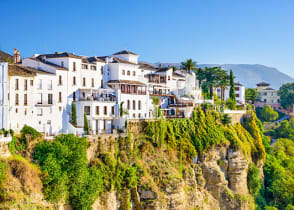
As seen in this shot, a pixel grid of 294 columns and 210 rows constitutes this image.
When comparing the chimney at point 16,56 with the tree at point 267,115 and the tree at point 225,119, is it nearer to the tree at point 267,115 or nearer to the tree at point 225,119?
the tree at point 225,119

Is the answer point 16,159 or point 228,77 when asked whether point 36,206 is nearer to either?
point 16,159

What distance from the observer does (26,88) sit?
147 ft

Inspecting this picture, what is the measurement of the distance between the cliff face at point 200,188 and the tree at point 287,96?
58.4m

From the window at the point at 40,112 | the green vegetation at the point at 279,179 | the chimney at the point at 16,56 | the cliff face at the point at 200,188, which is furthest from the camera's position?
the green vegetation at the point at 279,179

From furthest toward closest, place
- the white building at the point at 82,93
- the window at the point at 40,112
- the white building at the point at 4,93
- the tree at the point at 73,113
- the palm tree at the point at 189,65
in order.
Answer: the palm tree at the point at 189,65 → the tree at the point at 73,113 → the window at the point at 40,112 → the white building at the point at 82,93 → the white building at the point at 4,93

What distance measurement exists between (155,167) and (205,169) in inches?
440

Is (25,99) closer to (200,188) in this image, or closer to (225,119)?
(200,188)

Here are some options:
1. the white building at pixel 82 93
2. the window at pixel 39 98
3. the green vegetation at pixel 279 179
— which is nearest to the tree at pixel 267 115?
the green vegetation at pixel 279 179

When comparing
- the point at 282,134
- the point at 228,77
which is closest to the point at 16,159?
the point at 228,77

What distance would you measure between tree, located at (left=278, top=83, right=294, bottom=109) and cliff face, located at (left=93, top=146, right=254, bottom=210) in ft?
192

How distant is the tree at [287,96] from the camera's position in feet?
385

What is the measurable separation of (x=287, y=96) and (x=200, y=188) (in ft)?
233

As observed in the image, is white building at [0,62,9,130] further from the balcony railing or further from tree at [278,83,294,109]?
tree at [278,83,294,109]

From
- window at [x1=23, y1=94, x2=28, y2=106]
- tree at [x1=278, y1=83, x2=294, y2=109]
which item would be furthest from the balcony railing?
tree at [x1=278, y1=83, x2=294, y2=109]
